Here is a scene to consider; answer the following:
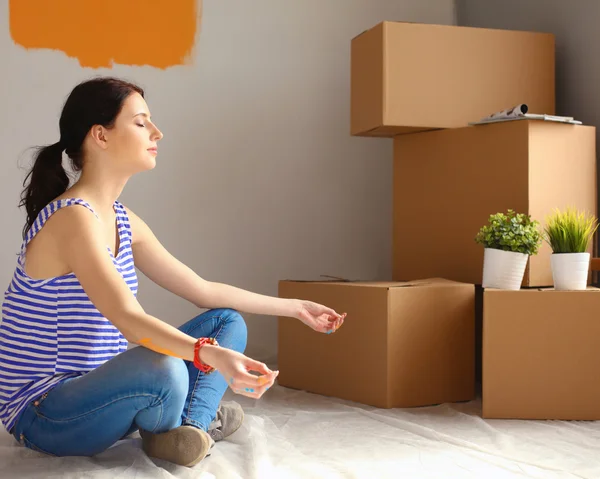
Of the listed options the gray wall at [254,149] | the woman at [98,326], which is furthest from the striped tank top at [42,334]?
the gray wall at [254,149]

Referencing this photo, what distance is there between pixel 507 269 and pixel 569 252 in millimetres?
163

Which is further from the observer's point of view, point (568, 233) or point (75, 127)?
point (568, 233)

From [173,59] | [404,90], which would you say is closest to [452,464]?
[404,90]

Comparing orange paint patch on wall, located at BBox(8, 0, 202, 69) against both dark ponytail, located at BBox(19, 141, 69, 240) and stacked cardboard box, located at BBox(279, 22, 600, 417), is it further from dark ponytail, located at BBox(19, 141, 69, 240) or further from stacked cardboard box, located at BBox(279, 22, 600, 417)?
dark ponytail, located at BBox(19, 141, 69, 240)

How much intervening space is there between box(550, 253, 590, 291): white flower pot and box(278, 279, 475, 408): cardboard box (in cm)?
27

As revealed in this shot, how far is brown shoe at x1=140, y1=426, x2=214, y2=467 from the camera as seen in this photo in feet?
4.43

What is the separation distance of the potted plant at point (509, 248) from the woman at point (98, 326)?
2.04 ft

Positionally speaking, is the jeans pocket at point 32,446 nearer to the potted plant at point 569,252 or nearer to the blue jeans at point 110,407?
the blue jeans at point 110,407

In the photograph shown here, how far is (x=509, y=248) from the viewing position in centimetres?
197

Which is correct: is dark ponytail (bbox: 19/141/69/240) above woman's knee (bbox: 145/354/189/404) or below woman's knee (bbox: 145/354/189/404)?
above

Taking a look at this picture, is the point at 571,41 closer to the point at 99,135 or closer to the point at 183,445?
the point at 99,135

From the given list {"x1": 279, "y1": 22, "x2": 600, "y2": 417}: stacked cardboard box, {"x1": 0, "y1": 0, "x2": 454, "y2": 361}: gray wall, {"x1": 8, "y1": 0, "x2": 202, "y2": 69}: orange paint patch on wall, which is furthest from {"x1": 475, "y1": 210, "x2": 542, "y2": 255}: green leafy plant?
{"x1": 8, "y1": 0, "x2": 202, "y2": 69}: orange paint patch on wall

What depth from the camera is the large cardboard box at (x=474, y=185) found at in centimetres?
210

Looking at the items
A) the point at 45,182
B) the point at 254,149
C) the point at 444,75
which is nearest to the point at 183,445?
the point at 45,182
